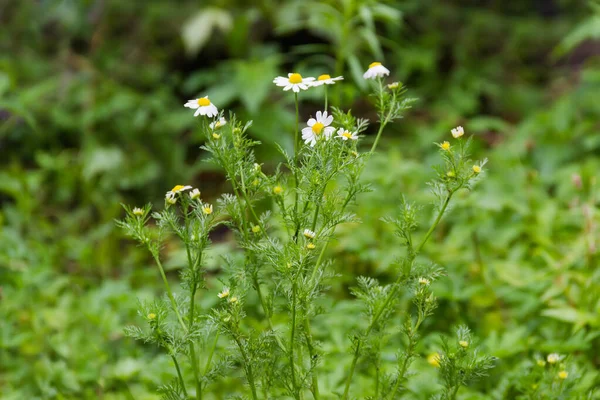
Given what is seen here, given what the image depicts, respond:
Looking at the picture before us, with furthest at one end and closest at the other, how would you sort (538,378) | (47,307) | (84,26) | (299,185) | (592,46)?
(592,46) → (84,26) → (47,307) → (538,378) → (299,185)

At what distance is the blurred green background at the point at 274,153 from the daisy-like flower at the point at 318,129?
228mm

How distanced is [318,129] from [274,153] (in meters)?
1.62

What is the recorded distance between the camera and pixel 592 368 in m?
1.37

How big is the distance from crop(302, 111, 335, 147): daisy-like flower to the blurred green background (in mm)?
228

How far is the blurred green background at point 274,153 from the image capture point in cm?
157

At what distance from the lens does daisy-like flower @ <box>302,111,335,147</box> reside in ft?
3.06

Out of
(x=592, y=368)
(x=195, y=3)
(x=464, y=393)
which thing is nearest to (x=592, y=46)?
(x=195, y=3)

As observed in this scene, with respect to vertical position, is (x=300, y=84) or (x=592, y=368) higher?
(x=300, y=84)

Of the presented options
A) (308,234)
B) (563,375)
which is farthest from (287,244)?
(563,375)

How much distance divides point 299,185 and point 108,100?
2.02 metres

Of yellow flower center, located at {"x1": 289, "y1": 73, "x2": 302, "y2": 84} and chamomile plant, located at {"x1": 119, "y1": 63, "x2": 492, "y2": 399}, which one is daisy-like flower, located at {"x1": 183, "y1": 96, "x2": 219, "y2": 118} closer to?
chamomile plant, located at {"x1": 119, "y1": 63, "x2": 492, "y2": 399}

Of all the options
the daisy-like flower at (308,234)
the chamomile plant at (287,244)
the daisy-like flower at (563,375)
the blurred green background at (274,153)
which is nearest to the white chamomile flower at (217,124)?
the chamomile plant at (287,244)

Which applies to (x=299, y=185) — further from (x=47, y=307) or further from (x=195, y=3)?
(x=195, y=3)

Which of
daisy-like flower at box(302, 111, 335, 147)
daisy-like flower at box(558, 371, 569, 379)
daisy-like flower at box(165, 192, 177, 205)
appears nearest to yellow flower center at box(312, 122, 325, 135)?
daisy-like flower at box(302, 111, 335, 147)
